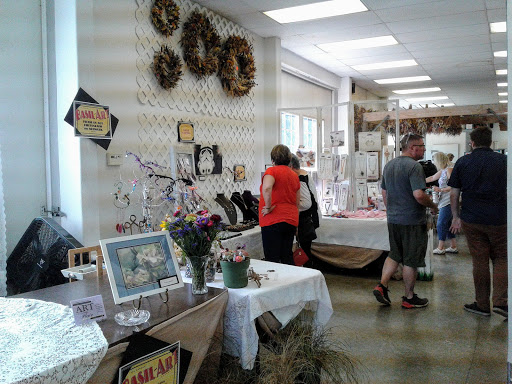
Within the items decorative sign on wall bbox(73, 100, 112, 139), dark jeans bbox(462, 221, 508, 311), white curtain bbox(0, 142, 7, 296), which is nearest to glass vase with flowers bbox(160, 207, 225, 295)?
white curtain bbox(0, 142, 7, 296)

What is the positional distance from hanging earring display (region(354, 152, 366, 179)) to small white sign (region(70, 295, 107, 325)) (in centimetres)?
419

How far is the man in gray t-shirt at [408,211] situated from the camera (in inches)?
149

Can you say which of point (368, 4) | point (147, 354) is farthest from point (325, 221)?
point (147, 354)

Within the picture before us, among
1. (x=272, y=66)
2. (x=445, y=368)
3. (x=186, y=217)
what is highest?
(x=272, y=66)

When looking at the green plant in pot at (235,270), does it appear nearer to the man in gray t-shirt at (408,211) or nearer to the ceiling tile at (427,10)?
the man in gray t-shirt at (408,211)

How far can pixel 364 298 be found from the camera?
4.33 meters

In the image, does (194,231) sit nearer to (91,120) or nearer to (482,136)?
(91,120)

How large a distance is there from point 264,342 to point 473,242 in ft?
7.26

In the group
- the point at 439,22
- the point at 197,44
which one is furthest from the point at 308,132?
the point at 197,44

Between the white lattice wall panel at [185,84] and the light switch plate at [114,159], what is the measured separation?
58cm

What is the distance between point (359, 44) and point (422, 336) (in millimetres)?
4396

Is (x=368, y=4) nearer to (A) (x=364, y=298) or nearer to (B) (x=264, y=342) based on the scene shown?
(A) (x=364, y=298)

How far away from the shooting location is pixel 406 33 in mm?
5895

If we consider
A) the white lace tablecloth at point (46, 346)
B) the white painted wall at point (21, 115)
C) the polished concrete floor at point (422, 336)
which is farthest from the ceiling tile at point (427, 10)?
the white lace tablecloth at point (46, 346)
